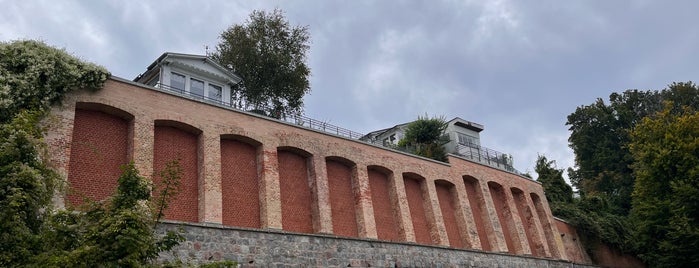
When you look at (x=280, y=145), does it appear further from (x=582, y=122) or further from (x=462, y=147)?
(x=582, y=122)

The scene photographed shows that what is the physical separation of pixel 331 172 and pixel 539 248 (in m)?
15.6

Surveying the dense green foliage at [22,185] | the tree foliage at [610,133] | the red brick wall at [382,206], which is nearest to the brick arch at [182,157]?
the dense green foliage at [22,185]

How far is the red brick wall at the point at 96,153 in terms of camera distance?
16.4 m

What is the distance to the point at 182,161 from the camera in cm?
1895

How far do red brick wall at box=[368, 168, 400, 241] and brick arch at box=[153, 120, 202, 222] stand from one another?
8.73m

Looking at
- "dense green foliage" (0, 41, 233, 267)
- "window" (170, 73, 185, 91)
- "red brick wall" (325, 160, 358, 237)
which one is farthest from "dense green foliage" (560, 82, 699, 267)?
"dense green foliage" (0, 41, 233, 267)

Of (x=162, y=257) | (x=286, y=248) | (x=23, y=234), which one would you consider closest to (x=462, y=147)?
(x=286, y=248)

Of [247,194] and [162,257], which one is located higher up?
[247,194]

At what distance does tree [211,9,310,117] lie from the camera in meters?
33.9

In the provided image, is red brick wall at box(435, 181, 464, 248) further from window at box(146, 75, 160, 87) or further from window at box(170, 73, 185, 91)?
window at box(146, 75, 160, 87)

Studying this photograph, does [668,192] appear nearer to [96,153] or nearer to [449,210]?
[449,210]

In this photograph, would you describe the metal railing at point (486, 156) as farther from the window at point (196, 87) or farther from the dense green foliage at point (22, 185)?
the dense green foliage at point (22, 185)

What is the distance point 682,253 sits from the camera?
1127 inches

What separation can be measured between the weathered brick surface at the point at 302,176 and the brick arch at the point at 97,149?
244 millimetres
